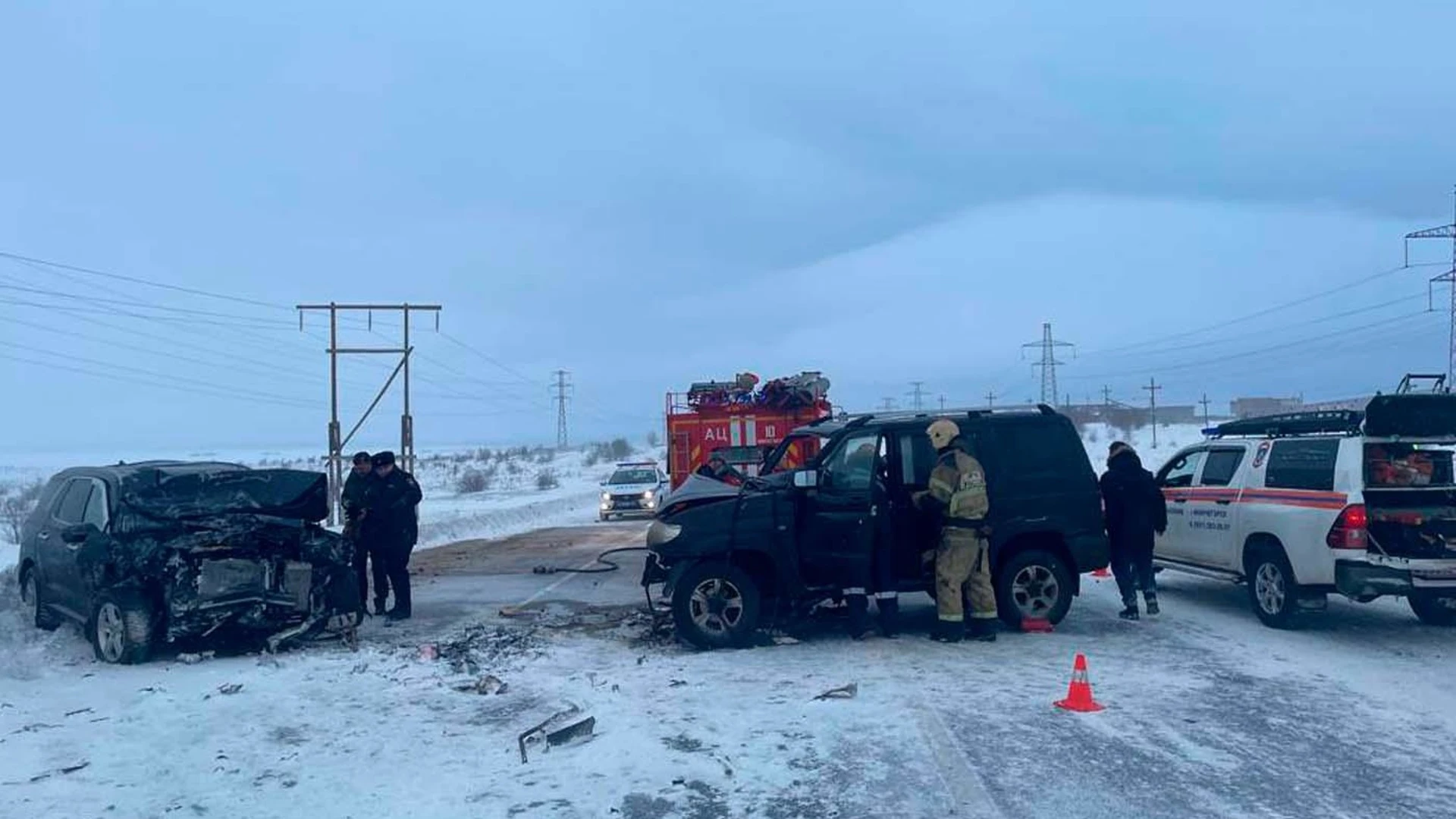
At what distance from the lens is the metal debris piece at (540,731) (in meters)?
7.00

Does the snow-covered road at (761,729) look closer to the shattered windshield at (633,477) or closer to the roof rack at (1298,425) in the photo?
the roof rack at (1298,425)

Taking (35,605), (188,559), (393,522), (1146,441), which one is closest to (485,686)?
(188,559)

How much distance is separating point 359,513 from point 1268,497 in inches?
355

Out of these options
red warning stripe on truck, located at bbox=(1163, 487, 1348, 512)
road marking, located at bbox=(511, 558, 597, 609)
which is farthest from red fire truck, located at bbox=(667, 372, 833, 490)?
red warning stripe on truck, located at bbox=(1163, 487, 1348, 512)

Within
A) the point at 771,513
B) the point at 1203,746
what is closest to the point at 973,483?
the point at 771,513

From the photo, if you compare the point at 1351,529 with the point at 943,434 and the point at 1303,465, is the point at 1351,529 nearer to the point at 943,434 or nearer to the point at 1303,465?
the point at 1303,465

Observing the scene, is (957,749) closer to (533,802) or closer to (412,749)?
(533,802)

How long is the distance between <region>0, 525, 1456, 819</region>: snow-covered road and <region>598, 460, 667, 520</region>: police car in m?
18.6

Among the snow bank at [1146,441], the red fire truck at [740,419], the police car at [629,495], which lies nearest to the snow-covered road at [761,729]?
the red fire truck at [740,419]

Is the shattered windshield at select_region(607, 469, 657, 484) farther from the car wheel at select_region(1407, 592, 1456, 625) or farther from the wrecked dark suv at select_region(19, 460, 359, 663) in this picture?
the car wheel at select_region(1407, 592, 1456, 625)

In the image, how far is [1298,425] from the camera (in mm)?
11898

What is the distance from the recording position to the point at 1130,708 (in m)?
8.05

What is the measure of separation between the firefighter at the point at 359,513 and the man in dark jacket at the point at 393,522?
7 centimetres

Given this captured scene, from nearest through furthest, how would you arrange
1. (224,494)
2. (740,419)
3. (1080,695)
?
(1080,695), (224,494), (740,419)
